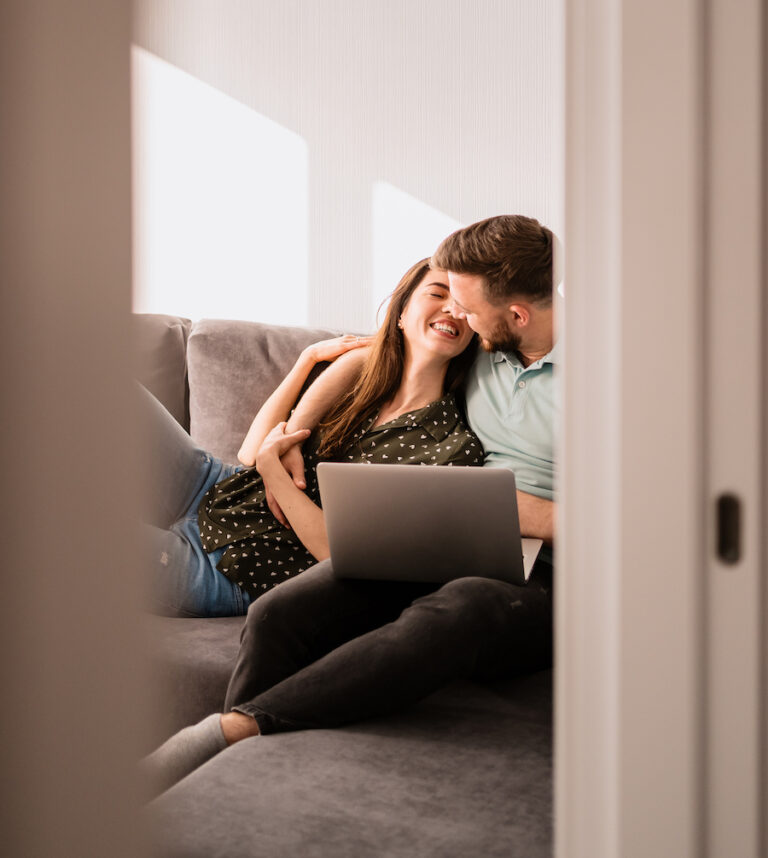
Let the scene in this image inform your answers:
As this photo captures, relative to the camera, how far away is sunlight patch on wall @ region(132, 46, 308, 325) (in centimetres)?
229

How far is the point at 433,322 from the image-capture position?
1.79 metres

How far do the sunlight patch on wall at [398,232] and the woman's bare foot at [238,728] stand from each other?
54.0 inches

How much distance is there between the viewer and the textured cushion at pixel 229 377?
6.09ft

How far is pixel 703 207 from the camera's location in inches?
17.1

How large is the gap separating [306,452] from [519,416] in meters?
0.51

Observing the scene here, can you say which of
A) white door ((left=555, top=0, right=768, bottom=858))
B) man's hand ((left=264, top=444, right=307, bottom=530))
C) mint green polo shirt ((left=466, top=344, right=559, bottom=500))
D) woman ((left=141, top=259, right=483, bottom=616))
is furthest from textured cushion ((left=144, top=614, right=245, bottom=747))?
white door ((left=555, top=0, right=768, bottom=858))

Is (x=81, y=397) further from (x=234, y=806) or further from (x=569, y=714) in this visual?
(x=234, y=806)

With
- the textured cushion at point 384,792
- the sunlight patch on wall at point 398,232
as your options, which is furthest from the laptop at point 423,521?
the sunlight patch on wall at point 398,232

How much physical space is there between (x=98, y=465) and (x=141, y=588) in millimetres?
42

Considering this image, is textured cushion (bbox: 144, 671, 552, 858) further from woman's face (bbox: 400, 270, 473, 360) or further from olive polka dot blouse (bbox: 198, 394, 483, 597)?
woman's face (bbox: 400, 270, 473, 360)

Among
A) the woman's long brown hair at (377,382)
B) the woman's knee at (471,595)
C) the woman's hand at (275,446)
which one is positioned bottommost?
the woman's knee at (471,595)

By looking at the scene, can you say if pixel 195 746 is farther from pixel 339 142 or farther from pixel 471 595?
pixel 339 142

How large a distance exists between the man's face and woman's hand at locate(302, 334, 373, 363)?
282 mm

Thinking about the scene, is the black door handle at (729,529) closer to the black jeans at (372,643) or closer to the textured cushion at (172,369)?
the black jeans at (372,643)
